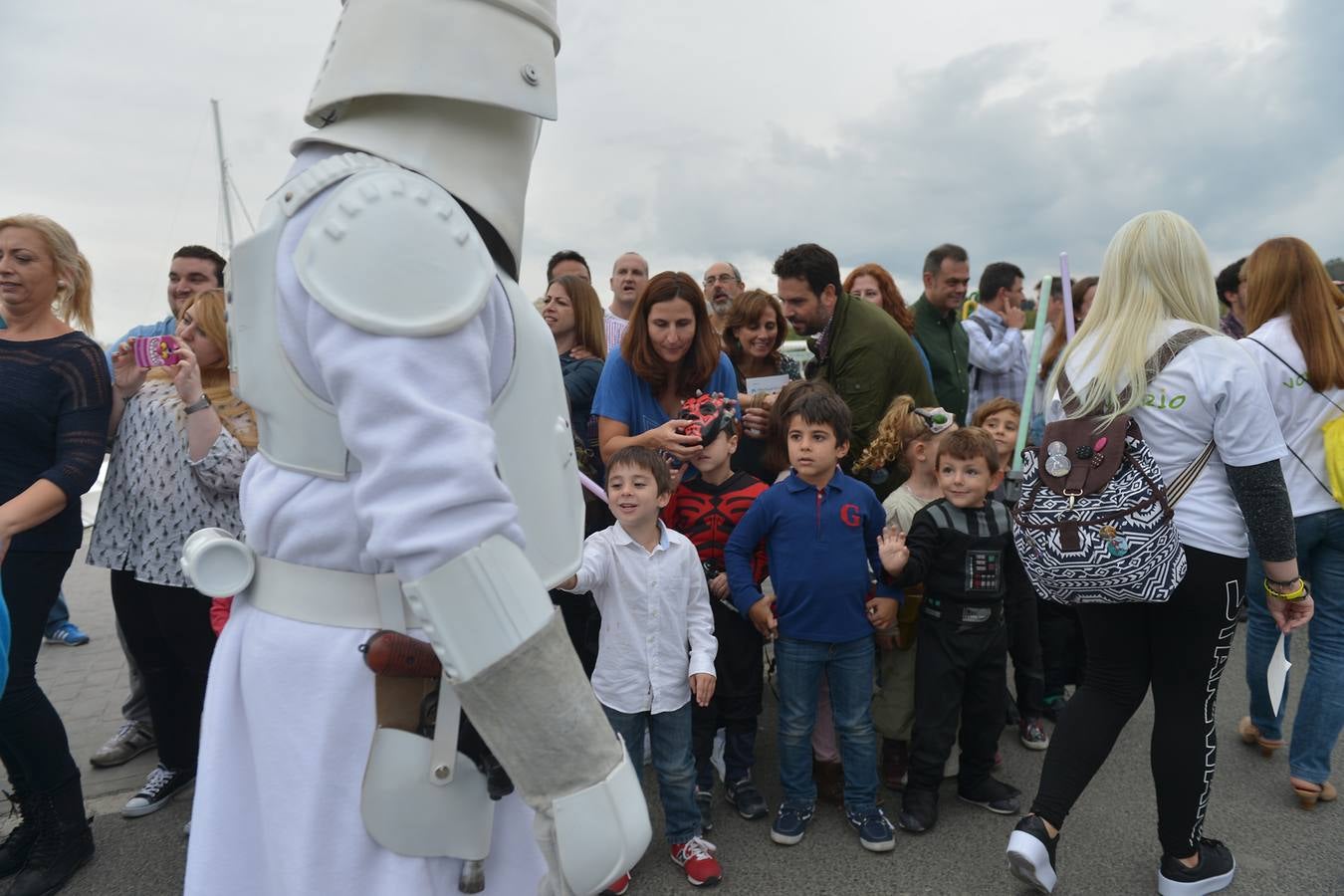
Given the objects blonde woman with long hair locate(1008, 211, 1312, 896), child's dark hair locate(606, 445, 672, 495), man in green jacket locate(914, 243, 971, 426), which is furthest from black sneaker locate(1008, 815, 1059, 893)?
man in green jacket locate(914, 243, 971, 426)

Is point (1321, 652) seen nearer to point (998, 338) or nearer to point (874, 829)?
point (874, 829)

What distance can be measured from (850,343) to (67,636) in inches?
194

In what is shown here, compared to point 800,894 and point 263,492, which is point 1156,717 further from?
point 263,492

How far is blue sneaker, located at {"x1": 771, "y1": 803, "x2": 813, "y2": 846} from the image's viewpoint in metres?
3.07

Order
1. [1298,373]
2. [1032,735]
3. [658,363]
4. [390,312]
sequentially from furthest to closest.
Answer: [1032,735] → [658,363] → [1298,373] → [390,312]

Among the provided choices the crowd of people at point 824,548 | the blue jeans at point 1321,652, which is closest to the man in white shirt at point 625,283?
the crowd of people at point 824,548

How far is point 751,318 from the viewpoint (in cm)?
429

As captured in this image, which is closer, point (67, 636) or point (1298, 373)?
point (1298, 373)

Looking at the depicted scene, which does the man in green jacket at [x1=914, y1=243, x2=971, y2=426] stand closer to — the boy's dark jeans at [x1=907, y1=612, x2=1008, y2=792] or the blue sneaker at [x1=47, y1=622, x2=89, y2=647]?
the boy's dark jeans at [x1=907, y1=612, x2=1008, y2=792]

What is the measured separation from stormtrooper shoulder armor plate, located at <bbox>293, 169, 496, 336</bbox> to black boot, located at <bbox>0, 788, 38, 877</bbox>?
275 cm

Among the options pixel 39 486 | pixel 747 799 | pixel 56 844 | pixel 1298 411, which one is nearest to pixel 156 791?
pixel 56 844

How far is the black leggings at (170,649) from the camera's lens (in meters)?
3.17

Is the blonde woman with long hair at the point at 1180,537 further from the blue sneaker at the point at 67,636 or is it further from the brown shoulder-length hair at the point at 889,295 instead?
the blue sneaker at the point at 67,636

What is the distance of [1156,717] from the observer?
104 inches
